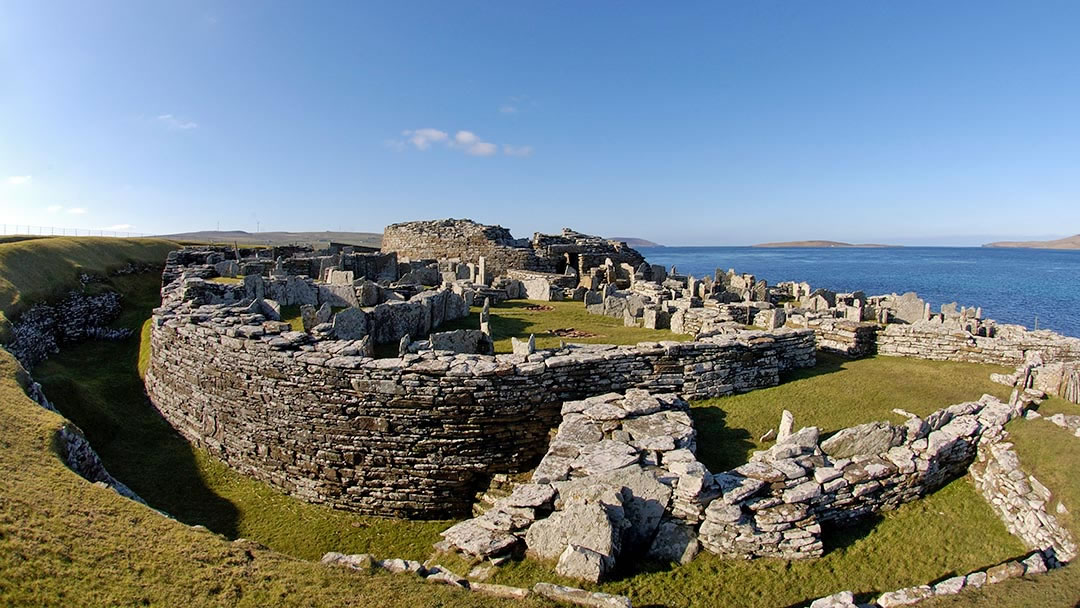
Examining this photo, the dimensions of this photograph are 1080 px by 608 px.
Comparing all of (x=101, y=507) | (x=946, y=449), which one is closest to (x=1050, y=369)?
(x=946, y=449)

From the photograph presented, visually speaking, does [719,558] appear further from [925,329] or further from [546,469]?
[925,329]

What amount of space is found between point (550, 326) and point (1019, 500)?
12193mm

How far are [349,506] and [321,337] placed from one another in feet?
11.7

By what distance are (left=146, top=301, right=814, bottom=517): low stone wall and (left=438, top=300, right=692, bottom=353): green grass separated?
12.0 ft

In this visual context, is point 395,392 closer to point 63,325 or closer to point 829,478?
point 829,478

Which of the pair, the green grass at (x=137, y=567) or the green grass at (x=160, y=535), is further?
the green grass at (x=160, y=535)

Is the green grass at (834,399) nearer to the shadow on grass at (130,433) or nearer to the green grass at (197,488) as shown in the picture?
the green grass at (197,488)

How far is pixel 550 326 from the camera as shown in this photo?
18062 mm

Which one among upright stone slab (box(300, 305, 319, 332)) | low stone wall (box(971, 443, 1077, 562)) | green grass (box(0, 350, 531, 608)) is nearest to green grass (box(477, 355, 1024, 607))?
low stone wall (box(971, 443, 1077, 562))

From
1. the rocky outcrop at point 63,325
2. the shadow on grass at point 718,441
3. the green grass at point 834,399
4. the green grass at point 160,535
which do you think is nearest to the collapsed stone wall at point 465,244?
the rocky outcrop at point 63,325

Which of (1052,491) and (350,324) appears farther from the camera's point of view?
(350,324)

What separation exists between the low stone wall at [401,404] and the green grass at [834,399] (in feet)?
2.95

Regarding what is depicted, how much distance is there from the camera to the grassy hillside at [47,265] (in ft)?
65.9

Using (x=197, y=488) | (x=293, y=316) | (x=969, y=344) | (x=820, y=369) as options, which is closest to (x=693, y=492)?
(x=820, y=369)
